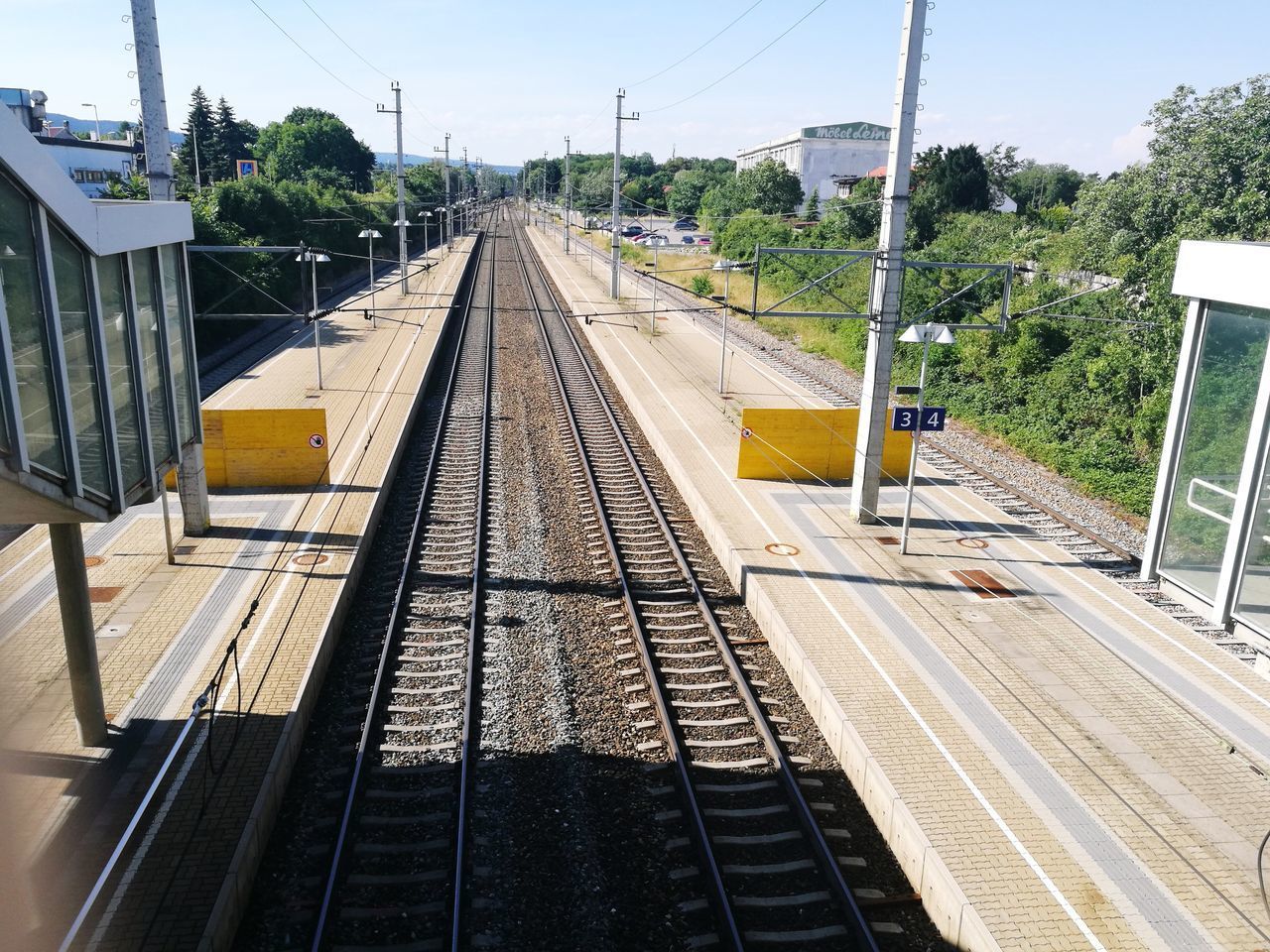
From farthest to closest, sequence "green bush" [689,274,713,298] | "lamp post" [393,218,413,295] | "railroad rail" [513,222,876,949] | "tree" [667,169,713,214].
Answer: "tree" [667,169,713,214] → "green bush" [689,274,713,298] → "lamp post" [393,218,413,295] → "railroad rail" [513,222,876,949]

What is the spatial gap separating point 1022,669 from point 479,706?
6251 mm

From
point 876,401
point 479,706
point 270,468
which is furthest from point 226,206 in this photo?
point 479,706

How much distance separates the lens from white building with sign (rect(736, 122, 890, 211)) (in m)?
94.6

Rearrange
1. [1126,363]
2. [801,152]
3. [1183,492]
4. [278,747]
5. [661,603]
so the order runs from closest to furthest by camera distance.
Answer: [278,747] < [1183,492] < [661,603] < [1126,363] < [801,152]

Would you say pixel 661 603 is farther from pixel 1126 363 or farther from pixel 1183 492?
pixel 1126 363

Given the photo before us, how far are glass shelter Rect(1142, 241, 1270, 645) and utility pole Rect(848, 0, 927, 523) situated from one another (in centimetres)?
539

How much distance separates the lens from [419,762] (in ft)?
29.5

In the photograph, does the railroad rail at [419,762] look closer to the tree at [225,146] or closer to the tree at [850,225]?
the tree at [850,225]

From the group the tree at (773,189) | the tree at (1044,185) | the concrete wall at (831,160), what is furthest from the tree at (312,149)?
the tree at (1044,185)

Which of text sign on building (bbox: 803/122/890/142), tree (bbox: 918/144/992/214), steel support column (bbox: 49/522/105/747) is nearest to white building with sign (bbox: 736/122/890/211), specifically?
text sign on building (bbox: 803/122/890/142)

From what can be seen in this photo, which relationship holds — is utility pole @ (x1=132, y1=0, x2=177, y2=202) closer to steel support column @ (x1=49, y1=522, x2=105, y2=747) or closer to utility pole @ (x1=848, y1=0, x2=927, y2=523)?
steel support column @ (x1=49, y1=522, x2=105, y2=747)

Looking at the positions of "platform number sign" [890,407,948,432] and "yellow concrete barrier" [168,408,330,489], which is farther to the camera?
"yellow concrete barrier" [168,408,330,489]

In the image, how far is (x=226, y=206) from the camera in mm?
38250

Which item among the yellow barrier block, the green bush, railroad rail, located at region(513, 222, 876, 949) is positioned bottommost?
railroad rail, located at region(513, 222, 876, 949)
